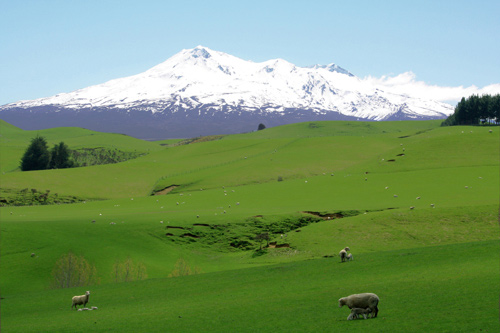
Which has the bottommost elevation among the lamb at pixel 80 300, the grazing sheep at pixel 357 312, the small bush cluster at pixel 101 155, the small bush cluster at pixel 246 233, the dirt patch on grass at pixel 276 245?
the dirt patch on grass at pixel 276 245

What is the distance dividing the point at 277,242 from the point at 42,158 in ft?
333

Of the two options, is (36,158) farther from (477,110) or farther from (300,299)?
(477,110)

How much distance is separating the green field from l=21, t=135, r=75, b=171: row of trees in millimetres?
25357

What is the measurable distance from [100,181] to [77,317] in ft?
287

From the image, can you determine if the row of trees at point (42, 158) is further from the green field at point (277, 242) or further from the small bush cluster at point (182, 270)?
the small bush cluster at point (182, 270)

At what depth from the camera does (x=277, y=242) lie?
5316cm

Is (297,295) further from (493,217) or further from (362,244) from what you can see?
(493,217)

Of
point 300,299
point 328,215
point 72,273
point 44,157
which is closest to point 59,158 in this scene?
point 44,157

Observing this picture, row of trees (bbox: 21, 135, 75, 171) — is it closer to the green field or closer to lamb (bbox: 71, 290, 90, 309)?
the green field

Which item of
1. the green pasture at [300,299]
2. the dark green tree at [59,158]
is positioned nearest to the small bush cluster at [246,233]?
the green pasture at [300,299]

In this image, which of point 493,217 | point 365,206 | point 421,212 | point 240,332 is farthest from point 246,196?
point 240,332

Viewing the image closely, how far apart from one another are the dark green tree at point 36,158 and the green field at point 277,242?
82.6 feet

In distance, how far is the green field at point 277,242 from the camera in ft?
80.1

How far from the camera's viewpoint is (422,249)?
127 feet
